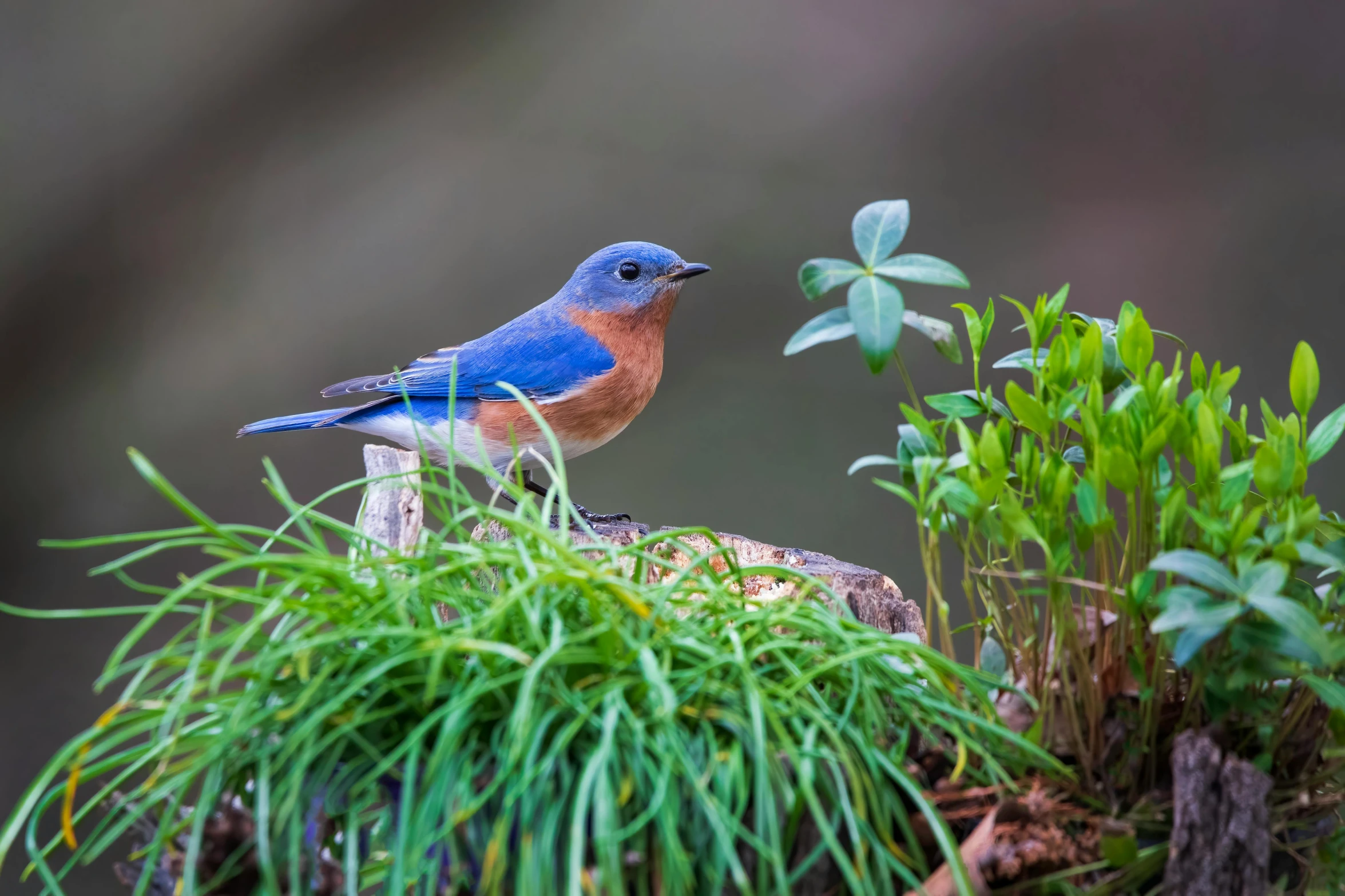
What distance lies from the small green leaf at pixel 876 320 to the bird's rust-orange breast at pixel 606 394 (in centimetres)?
129

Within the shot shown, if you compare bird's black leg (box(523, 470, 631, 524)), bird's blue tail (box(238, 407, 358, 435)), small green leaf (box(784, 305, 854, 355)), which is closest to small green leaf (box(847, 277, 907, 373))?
small green leaf (box(784, 305, 854, 355))

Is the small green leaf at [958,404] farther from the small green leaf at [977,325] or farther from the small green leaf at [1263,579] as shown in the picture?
the small green leaf at [1263,579]

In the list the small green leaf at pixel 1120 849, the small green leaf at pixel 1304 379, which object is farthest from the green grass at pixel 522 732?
the small green leaf at pixel 1304 379

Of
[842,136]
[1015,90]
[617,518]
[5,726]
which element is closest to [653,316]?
[617,518]

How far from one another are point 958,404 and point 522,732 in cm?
67

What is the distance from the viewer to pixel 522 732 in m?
0.84

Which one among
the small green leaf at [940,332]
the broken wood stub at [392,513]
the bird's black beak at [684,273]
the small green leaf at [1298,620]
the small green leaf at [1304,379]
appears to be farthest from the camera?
the bird's black beak at [684,273]

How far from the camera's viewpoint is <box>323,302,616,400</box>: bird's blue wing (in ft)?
7.66

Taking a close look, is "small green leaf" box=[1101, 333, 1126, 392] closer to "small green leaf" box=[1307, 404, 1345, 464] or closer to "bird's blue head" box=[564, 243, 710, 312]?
"small green leaf" box=[1307, 404, 1345, 464]

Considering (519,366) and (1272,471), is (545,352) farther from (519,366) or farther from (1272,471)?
(1272,471)

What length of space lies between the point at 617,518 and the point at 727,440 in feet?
6.53

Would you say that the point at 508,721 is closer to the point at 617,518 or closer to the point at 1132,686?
the point at 1132,686

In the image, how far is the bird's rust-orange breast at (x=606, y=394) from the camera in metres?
2.29

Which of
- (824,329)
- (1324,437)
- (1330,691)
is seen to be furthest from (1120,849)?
(824,329)
